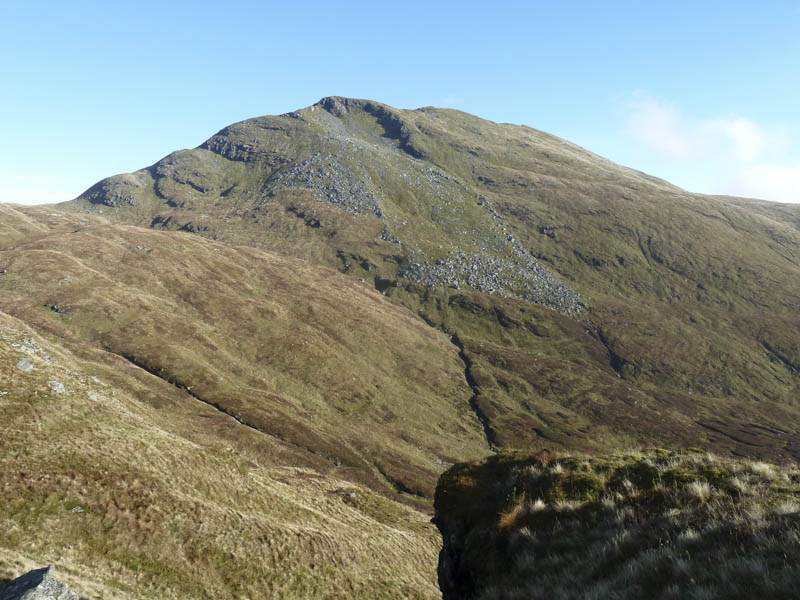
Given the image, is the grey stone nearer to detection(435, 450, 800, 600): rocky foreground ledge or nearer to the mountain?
the mountain

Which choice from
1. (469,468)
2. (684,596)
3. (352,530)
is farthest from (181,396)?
(684,596)

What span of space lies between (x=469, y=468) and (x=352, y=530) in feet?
95.1

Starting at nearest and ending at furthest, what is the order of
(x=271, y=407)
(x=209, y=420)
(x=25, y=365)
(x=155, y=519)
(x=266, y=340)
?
(x=155, y=519)
(x=25, y=365)
(x=209, y=420)
(x=271, y=407)
(x=266, y=340)

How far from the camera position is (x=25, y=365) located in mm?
38812

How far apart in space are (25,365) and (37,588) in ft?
106

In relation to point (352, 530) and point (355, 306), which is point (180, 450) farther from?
point (355, 306)

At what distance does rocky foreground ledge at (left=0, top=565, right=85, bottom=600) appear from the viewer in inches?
584

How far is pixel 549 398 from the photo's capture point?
153m

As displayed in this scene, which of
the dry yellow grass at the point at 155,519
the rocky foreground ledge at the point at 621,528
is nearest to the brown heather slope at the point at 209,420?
the dry yellow grass at the point at 155,519

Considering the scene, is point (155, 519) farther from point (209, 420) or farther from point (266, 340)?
point (266, 340)

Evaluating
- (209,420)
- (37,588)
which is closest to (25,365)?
(37,588)

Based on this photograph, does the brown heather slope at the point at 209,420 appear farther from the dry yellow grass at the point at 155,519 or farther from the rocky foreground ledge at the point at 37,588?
the rocky foreground ledge at the point at 37,588

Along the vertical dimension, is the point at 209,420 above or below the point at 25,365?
below

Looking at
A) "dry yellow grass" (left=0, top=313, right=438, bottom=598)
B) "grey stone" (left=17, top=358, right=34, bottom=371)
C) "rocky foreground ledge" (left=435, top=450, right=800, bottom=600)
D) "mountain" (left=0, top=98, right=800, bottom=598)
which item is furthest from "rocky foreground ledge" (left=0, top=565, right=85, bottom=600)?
"grey stone" (left=17, top=358, right=34, bottom=371)
